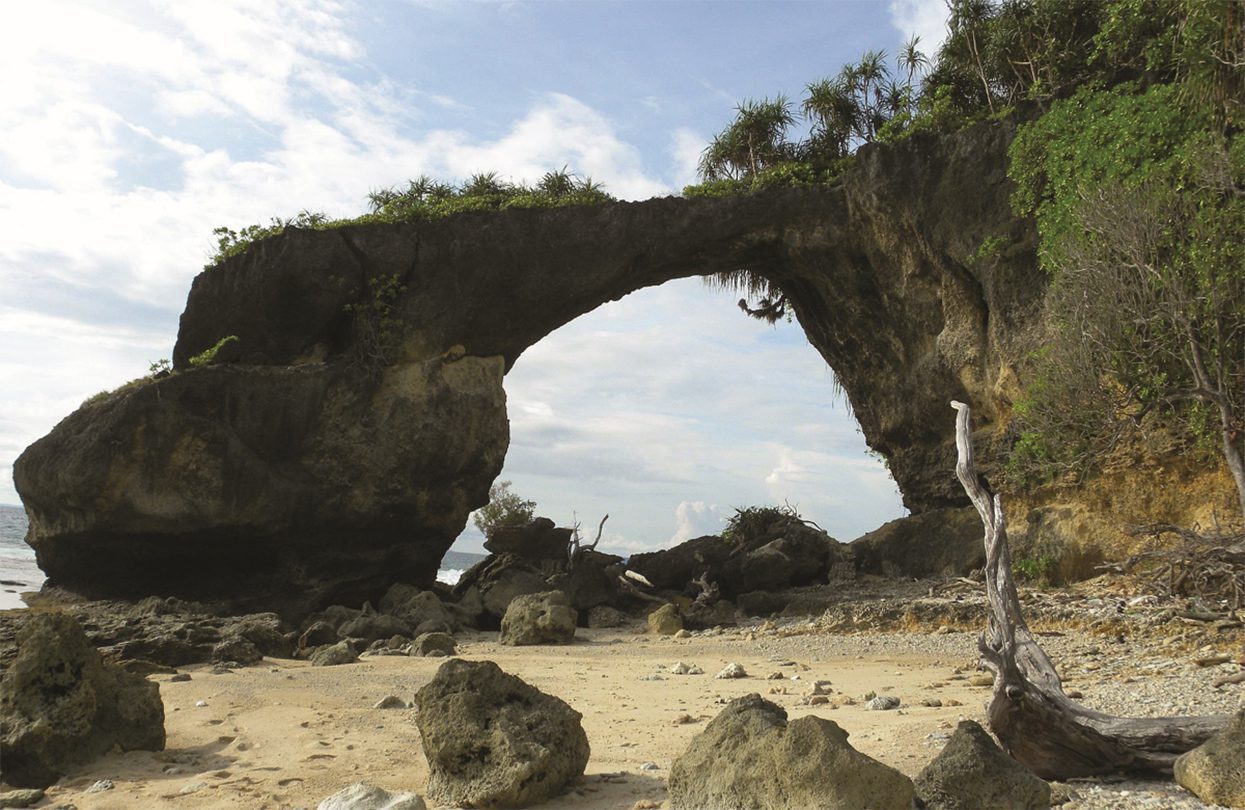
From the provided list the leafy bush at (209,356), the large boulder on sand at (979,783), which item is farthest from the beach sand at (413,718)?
the leafy bush at (209,356)

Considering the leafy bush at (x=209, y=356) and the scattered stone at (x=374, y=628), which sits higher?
the leafy bush at (x=209, y=356)

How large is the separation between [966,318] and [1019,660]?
45.0 feet

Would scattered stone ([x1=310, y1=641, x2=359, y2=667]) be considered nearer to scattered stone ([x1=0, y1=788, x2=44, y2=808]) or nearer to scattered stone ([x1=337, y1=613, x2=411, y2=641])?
scattered stone ([x1=337, y1=613, x2=411, y2=641])

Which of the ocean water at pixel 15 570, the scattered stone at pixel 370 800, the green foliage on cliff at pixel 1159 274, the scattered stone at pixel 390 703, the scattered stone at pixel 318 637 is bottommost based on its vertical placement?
the scattered stone at pixel 370 800

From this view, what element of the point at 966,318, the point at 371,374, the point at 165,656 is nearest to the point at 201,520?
the point at 371,374

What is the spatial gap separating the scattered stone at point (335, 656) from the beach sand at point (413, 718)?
0.27 meters

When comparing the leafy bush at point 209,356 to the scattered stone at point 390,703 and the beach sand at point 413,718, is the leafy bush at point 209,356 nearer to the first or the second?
the beach sand at point 413,718

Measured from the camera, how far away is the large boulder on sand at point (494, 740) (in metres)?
5.58

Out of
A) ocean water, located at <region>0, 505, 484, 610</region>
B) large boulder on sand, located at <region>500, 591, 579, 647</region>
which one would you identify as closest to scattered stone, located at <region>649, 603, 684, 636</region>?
large boulder on sand, located at <region>500, 591, 579, 647</region>

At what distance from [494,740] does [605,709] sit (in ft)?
9.57

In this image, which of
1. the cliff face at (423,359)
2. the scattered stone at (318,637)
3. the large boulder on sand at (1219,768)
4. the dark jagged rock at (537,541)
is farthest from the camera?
the dark jagged rock at (537,541)

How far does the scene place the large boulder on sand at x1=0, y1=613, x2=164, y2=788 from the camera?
6.97 m

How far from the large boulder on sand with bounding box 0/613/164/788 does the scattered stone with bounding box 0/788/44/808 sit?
374 millimetres

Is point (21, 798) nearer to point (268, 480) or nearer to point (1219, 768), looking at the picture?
point (1219, 768)
